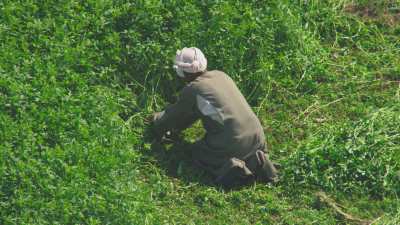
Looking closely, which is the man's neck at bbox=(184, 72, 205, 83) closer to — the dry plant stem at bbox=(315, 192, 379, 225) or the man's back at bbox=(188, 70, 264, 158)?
the man's back at bbox=(188, 70, 264, 158)

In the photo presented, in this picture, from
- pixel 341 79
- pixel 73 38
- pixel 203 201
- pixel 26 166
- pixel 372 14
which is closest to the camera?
pixel 26 166

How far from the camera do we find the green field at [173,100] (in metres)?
7.80

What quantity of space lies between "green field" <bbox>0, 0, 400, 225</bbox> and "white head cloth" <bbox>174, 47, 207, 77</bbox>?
2.17 ft

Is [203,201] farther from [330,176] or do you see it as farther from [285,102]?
[285,102]

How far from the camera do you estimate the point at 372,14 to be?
10680 mm

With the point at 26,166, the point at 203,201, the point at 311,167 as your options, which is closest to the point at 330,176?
the point at 311,167

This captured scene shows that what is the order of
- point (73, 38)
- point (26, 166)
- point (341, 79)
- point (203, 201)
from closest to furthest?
point (26, 166), point (203, 201), point (73, 38), point (341, 79)

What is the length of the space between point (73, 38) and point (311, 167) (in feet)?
7.87

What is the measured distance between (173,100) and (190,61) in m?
0.81

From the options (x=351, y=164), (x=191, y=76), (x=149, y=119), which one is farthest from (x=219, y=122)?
(x=351, y=164)

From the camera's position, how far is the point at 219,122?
841cm

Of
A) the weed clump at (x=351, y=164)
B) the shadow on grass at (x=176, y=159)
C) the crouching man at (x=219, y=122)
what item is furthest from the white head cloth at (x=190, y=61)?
the weed clump at (x=351, y=164)

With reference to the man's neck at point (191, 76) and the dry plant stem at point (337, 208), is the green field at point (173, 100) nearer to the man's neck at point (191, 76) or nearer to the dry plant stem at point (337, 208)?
the dry plant stem at point (337, 208)

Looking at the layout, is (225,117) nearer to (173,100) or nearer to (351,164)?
(173,100)
